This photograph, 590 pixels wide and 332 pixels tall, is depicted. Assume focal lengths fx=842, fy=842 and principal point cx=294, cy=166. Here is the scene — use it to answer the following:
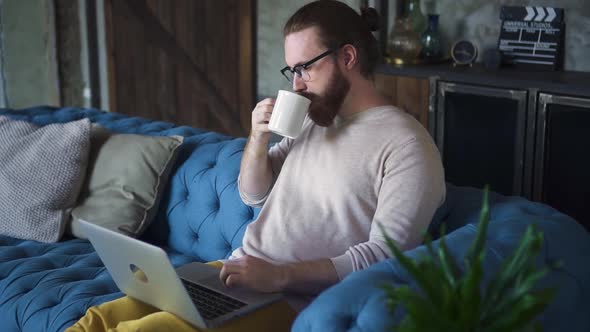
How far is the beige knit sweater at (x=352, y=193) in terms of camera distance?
1747mm

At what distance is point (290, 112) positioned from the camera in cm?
190

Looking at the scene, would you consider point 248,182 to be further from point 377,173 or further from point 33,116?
point 33,116

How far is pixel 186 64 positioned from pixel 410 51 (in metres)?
1.90

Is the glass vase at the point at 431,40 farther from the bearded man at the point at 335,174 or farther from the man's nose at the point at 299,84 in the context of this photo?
the man's nose at the point at 299,84

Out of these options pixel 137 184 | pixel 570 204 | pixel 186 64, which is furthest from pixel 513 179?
pixel 186 64

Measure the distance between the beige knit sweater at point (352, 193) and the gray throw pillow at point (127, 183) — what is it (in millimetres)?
681

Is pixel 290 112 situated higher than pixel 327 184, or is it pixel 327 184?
pixel 290 112

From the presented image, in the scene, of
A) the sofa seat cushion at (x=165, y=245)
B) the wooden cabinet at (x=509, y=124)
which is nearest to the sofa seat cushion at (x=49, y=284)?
the sofa seat cushion at (x=165, y=245)

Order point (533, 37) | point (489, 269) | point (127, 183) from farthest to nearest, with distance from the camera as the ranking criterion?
point (533, 37), point (127, 183), point (489, 269)

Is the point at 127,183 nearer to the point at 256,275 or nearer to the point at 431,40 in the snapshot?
the point at 256,275

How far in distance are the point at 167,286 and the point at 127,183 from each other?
111 centimetres

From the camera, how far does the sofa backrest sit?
2.46m

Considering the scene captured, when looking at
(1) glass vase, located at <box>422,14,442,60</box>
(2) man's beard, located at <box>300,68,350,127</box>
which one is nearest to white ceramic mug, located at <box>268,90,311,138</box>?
(2) man's beard, located at <box>300,68,350,127</box>

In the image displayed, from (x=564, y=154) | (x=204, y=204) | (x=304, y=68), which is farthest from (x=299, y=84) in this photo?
Result: (x=564, y=154)
